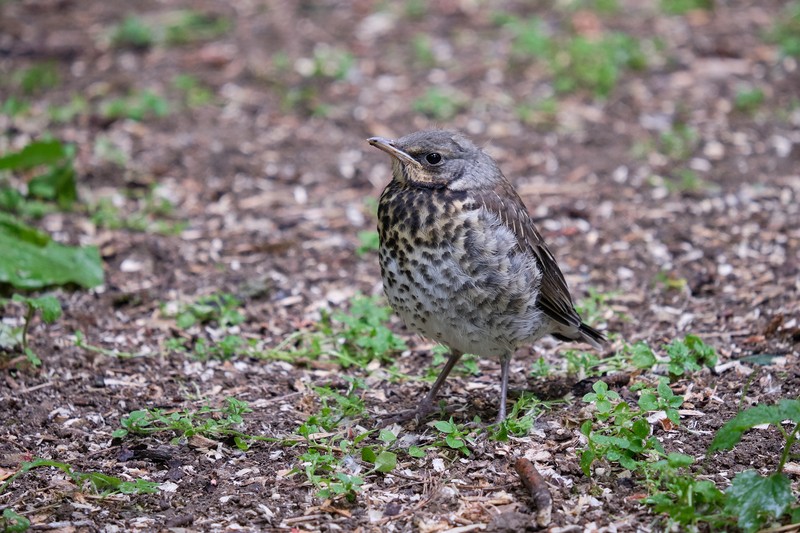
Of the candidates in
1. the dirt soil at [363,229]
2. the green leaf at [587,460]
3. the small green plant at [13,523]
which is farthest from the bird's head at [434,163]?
the small green plant at [13,523]

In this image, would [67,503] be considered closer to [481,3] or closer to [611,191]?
[611,191]

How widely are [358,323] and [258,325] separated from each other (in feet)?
2.16

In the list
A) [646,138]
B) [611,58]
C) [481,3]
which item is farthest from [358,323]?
[481,3]

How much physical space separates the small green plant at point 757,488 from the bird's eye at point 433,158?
176 centimetres

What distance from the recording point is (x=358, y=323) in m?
5.18

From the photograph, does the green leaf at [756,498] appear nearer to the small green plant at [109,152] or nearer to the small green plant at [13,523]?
the small green plant at [13,523]

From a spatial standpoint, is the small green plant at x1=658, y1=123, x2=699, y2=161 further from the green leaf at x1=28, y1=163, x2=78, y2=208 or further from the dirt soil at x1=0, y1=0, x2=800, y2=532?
the green leaf at x1=28, y1=163, x2=78, y2=208

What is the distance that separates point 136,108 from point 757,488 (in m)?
6.08

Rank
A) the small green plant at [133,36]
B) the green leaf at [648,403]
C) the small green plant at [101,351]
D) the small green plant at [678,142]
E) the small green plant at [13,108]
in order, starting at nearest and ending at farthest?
1. the green leaf at [648,403]
2. the small green plant at [101,351]
3. the small green plant at [678,142]
4. the small green plant at [13,108]
5. the small green plant at [133,36]

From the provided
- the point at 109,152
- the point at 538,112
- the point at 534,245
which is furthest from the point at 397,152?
the point at 538,112

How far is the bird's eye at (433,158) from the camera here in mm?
4438

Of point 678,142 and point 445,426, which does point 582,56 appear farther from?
point 445,426

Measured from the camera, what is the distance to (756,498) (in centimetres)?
332

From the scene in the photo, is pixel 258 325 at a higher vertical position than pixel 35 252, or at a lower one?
lower
